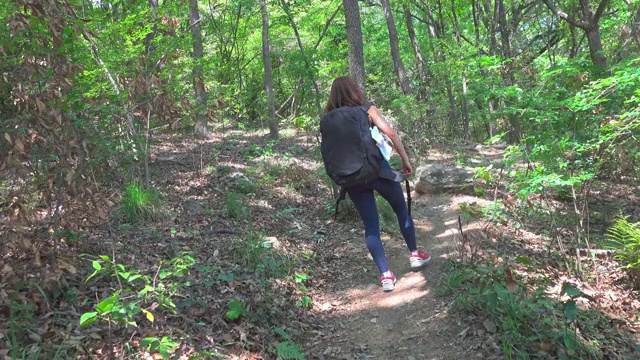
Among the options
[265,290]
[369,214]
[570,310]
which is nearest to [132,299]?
[265,290]

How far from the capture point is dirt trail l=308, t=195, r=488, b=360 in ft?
11.5

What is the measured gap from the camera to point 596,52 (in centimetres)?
757

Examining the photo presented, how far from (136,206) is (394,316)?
3561 mm

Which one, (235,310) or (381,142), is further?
(381,142)

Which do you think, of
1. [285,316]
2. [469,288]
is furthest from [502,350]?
[285,316]

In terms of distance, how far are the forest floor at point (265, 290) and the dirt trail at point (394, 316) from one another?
15 mm

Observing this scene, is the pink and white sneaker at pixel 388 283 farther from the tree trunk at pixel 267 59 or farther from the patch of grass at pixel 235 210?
the tree trunk at pixel 267 59

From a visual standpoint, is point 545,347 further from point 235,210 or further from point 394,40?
point 394,40

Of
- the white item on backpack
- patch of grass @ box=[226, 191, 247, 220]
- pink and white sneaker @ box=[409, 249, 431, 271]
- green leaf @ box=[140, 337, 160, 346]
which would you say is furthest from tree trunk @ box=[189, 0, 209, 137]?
green leaf @ box=[140, 337, 160, 346]

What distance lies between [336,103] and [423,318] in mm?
2097

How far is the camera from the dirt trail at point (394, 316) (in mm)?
3498

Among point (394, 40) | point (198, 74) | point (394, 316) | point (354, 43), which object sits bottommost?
point (394, 316)

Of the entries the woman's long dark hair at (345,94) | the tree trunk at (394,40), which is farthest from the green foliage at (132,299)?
the tree trunk at (394,40)

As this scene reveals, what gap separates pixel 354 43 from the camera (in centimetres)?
686
